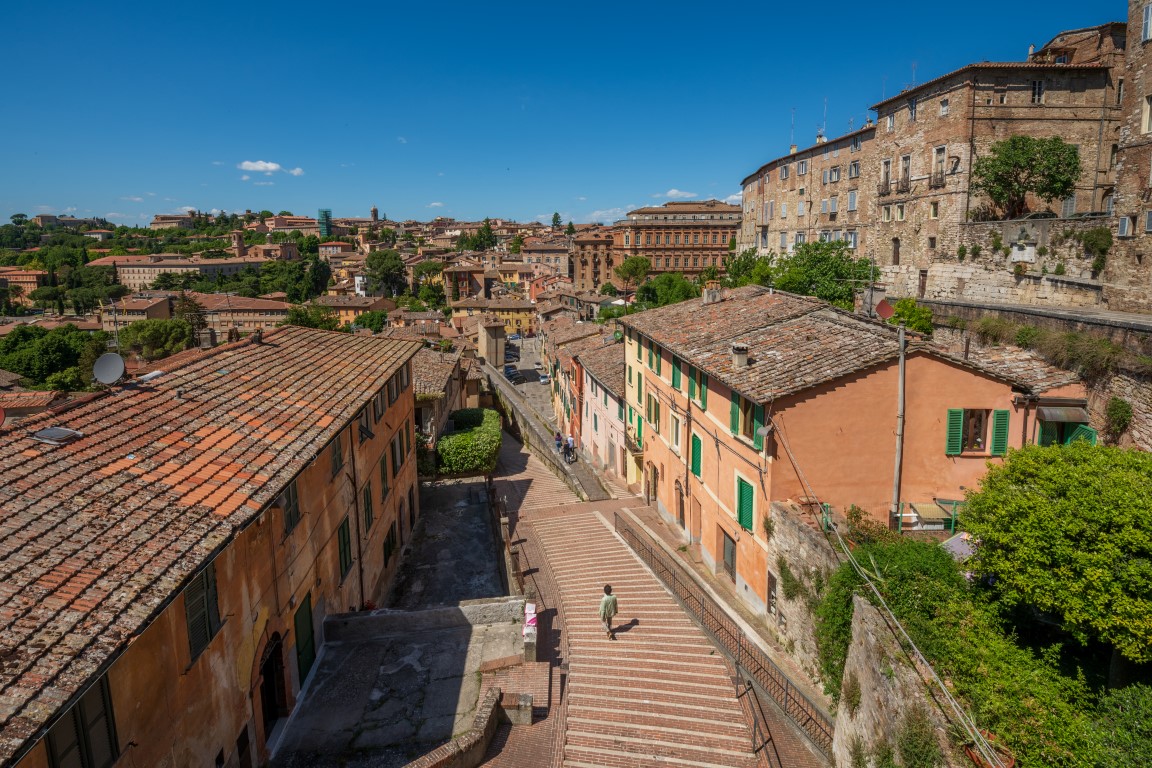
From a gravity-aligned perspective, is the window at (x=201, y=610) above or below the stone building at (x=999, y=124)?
below

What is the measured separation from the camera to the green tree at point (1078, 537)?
8391 millimetres

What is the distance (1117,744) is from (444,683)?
430 inches

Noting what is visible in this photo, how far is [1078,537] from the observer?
8992 millimetres

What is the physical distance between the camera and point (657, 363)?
25.8 meters

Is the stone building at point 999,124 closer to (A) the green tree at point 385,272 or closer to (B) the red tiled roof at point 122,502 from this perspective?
(B) the red tiled roof at point 122,502

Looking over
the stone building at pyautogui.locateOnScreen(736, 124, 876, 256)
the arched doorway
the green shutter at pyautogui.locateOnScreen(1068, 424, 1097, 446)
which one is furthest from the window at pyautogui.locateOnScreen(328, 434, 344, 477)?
the stone building at pyautogui.locateOnScreen(736, 124, 876, 256)

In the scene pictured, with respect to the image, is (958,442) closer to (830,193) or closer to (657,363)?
(657,363)

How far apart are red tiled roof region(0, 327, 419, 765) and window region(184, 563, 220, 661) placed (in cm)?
94

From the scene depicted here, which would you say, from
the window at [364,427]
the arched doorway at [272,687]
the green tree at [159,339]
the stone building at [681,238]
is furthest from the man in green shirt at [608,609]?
the stone building at [681,238]

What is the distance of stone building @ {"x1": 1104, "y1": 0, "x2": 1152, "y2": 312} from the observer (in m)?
23.7

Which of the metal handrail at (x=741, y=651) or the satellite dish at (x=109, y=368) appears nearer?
the satellite dish at (x=109, y=368)

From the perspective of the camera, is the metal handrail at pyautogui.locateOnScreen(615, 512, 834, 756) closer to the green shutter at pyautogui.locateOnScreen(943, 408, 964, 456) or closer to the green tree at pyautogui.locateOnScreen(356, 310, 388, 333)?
the green shutter at pyautogui.locateOnScreen(943, 408, 964, 456)

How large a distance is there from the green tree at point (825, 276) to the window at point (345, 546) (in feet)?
87.7

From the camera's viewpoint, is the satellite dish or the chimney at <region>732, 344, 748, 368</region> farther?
the chimney at <region>732, 344, 748, 368</region>
